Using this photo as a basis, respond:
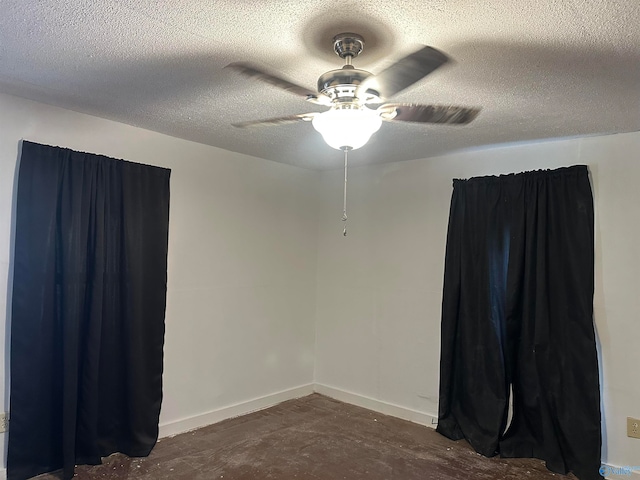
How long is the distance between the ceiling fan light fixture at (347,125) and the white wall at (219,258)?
1.97 m

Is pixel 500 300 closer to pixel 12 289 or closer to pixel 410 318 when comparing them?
pixel 410 318

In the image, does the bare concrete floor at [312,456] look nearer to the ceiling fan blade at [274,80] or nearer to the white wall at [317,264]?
the white wall at [317,264]

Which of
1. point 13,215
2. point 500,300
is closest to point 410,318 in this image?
point 500,300

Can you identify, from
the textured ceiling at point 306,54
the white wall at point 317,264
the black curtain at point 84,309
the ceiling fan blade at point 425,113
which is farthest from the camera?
the white wall at point 317,264

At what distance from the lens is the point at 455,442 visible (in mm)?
3445

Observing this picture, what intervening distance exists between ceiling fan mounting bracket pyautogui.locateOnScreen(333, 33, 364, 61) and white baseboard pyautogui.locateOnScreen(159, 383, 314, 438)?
289 centimetres

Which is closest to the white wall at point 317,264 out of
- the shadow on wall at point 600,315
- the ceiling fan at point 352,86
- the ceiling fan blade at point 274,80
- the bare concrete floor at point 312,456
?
the shadow on wall at point 600,315

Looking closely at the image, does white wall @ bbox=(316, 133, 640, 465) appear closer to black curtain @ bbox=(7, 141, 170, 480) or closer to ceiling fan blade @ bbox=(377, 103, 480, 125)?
ceiling fan blade @ bbox=(377, 103, 480, 125)

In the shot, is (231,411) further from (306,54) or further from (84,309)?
(306,54)

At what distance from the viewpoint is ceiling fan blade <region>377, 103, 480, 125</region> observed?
1922mm

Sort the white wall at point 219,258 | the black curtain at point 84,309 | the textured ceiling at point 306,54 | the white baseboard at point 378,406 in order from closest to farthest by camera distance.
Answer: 1. the textured ceiling at point 306,54
2. the black curtain at point 84,309
3. the white wall at point 219,258
4. the white baseboard at point 378,406

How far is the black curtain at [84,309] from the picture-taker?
267 cm

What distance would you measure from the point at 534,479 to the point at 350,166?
9.44ft

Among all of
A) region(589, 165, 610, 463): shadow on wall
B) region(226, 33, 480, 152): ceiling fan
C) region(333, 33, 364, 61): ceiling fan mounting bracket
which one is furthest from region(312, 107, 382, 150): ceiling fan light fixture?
region(589, 165, 610, 463): shadow on wall
